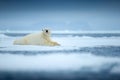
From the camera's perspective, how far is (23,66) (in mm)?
3938

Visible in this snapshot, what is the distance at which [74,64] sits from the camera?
13.1 ft

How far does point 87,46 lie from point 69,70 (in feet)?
4.59

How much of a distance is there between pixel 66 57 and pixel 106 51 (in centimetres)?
Result: 68

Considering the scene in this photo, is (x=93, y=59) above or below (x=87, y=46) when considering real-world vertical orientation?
below

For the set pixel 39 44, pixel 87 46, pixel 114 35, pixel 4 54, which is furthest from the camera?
pixel 114 35

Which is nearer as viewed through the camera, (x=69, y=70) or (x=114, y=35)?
(x=69, y=70)

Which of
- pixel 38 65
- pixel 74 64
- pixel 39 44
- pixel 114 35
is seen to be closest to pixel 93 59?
pixel 74 64

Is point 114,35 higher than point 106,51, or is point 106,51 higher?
point 114,35

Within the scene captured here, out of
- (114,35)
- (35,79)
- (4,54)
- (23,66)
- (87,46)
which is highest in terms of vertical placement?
(114,35)

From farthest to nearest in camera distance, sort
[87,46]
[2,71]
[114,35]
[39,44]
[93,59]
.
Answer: [114,35] → [39,44] → [87,46] → [93,59] → [2,71]

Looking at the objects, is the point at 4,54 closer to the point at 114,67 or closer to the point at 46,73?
the point at 46,73

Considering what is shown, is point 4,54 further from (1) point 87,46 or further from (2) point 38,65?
(1) point 87,46

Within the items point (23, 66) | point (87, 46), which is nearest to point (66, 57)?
point (23, 66)

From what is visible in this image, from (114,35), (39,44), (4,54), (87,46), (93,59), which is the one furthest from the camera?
(114,35)
